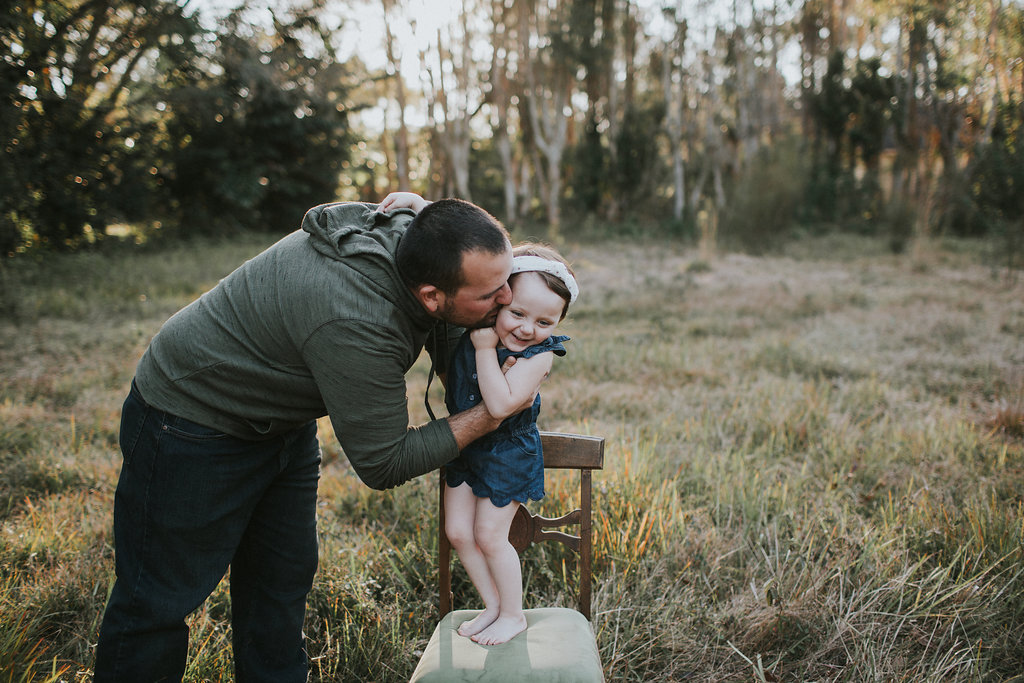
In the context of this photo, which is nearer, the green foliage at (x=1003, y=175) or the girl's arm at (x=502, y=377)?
the girl's arm at (x=502, y=377)

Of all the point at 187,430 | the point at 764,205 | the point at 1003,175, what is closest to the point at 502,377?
the point at 187,430

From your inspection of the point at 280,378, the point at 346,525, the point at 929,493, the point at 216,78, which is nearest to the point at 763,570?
the point at 929,493

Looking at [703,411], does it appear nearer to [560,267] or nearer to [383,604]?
[383,604]

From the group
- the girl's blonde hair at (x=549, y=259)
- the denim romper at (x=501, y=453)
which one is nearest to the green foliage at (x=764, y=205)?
the girl's blonde hair at (x=549, y=259)

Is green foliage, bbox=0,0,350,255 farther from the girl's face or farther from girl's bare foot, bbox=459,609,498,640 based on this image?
girl's bare foot, bbox=459,609,498,640

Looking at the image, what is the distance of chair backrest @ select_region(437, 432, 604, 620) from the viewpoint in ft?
7.07

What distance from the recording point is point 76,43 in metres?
12.1

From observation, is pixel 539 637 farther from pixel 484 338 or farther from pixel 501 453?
pixel 484 338

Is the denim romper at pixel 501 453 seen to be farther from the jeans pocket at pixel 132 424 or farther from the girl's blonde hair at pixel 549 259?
the jeans pocket at pixel 132 424

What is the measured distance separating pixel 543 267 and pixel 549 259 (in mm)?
88

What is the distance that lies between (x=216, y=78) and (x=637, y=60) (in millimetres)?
14922

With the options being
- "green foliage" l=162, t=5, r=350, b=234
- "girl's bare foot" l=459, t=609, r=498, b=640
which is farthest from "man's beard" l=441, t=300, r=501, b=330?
"green foliage" l=162, t=5, r=350, b=234

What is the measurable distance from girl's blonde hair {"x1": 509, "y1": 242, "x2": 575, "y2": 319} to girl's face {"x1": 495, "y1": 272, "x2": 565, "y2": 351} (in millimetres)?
15

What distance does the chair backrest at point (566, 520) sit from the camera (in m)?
2.15
